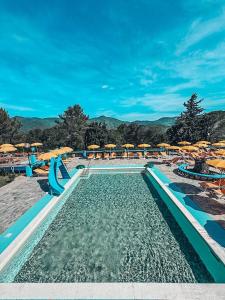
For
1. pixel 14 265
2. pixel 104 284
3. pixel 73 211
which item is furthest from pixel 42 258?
pixel 73 211

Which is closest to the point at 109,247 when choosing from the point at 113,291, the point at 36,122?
the point at 113,291

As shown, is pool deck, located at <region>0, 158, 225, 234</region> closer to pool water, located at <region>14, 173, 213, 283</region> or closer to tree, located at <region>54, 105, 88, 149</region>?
pool water, located at <region>14, 173, 213, 283</region>

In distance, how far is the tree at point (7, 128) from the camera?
25625 mm

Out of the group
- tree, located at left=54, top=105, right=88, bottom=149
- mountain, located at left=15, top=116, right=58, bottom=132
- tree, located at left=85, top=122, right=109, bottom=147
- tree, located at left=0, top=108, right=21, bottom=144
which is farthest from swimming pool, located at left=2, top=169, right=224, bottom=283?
mountain, located at left=15, top=116, right=58, bottom=132

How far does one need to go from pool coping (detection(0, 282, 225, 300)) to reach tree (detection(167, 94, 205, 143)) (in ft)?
79.0

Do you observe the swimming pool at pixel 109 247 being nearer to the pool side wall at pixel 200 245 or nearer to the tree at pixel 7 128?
the pool side wall at pixel 200 245

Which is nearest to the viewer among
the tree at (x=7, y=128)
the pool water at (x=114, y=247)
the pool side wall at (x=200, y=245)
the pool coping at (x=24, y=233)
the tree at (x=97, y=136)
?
the pool side wall at (x=200, y=245)

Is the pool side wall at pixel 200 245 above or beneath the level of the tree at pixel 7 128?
beneath

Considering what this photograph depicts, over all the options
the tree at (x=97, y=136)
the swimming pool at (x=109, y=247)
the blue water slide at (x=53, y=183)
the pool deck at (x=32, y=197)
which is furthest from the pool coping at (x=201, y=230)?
the tree at (x=97, y=136)

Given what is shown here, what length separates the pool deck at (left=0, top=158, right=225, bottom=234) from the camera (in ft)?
20.8

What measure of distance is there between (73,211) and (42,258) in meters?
2.74

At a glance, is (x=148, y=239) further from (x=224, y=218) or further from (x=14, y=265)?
(x=14, y=265)

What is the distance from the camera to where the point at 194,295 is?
3338 mm

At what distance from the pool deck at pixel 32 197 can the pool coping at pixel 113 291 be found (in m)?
2.46
